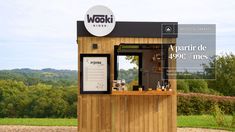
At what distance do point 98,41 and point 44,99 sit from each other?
1289 centimetres

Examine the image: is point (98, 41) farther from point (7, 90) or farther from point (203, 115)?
point (7, 90)

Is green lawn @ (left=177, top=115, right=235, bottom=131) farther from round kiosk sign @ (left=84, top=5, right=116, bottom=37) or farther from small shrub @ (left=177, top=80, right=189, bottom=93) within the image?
Result: round kiosk sign @ (left=84, top=5, right=116, bottom=37)

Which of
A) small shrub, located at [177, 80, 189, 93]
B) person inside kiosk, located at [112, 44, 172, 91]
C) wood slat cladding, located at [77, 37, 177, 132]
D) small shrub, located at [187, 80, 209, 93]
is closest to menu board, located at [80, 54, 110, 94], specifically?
wood slat cladding, located at [77, 37, 177, 132]

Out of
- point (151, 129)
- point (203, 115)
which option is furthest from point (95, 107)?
point (203, 115)

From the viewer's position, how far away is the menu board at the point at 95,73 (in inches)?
495

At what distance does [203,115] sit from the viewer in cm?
2352

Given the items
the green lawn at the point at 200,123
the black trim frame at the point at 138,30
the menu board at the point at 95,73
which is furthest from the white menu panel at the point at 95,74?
the green lawn at the point at 200,123

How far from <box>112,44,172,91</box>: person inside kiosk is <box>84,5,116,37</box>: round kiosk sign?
1.98 ft

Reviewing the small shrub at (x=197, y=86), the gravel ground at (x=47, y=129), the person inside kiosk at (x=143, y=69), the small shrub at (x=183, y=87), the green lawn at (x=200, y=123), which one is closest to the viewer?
the person inside kiosk at (x=143, y=69)

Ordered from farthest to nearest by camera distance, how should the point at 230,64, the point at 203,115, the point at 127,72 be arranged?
the point at 230,64, the point at 203,115, the point at 127,72

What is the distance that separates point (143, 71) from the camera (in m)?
15.3

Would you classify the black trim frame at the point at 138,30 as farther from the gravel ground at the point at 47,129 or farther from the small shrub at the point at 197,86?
the small shrub at the point at 197,86

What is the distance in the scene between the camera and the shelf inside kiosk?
1236cm

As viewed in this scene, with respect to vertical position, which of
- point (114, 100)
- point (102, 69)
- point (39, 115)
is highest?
point (102, 69)
